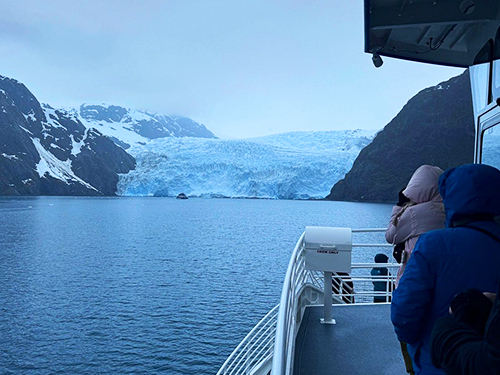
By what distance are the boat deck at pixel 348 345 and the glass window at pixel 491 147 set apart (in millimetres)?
1549

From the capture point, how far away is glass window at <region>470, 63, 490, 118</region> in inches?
129

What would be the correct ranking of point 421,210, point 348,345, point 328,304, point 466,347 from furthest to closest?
point 328,304 → point 348,345 → point 421,210 → point 466,347

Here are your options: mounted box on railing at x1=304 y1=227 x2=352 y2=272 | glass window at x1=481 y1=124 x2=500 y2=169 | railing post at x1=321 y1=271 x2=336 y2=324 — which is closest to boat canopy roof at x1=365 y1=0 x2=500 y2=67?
glass window at x1=481 y1=124 x2=500 y2=169

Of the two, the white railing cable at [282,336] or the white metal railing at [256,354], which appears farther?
the white metal railing at [256,354]

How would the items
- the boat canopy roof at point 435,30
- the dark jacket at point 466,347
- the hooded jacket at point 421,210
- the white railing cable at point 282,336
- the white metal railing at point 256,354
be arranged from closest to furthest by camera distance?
the dark jacket at point 466,347 → the white railing cable at point 282,336 → the hooded jacket at point 421,210 → the boat canopy roof at point 435,30 → the white metal railing at point 256,354

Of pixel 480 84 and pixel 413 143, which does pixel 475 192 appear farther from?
pixel 413 143

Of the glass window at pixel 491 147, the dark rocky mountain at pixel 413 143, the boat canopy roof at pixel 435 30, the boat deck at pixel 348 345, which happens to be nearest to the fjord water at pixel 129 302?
the boat deck at pixel 348 345

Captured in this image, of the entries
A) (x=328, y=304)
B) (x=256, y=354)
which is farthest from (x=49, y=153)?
(x=328, y=304)

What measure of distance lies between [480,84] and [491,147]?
557 millimetres

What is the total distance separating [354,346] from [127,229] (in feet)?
124

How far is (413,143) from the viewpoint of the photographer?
88.5 metres

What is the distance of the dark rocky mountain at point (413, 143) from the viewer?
8281 centimetres

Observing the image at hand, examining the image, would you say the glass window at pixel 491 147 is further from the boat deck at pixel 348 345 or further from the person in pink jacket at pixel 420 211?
the boat deck at pixel 348 345

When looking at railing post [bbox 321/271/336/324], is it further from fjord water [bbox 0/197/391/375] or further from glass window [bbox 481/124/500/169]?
fjord water [bbox 0/197/391/375]
